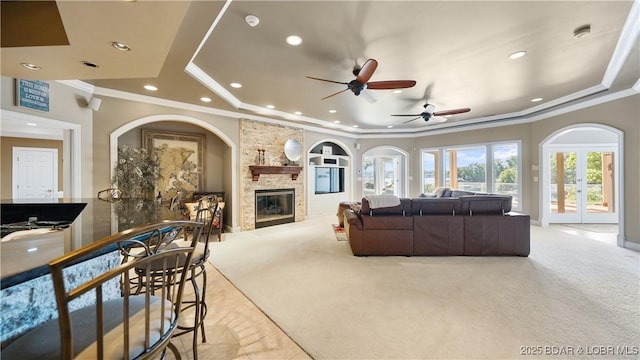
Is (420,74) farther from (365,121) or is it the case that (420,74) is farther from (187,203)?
(187,203)

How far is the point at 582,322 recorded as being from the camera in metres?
2.09

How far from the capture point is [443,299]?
2.49 metres

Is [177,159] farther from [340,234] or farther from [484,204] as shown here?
[484,204]

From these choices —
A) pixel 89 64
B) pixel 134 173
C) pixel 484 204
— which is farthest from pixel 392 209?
pixel 134 173

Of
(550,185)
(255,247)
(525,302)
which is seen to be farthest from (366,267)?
(550,185)

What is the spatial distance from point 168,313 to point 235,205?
4.59m

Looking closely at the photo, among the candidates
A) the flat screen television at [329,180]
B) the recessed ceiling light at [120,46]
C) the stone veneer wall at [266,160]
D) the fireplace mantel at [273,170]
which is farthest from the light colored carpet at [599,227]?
the recessed ceiling light at [120,46]

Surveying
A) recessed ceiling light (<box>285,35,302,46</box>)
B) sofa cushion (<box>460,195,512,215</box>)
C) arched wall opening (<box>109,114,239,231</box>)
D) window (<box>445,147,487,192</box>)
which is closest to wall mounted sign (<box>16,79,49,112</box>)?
arched wall opening (<box>109,114,239,231</box>)

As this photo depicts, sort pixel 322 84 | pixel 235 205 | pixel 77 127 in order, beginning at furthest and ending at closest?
pixel 235 205, pixel 322 84, pixel 77 127

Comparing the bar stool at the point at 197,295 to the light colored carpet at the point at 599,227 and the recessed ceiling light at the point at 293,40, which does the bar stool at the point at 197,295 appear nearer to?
the recessed ceiling light at the point at 293,40

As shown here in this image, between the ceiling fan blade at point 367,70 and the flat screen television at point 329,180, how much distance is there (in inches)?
177

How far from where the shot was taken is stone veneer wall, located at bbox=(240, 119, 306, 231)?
559cm

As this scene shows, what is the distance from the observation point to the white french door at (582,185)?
605cm

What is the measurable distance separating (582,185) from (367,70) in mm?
6875
